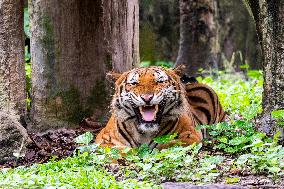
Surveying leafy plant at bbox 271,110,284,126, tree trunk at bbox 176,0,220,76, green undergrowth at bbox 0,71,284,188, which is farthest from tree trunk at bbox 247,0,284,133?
tree trunk at bbox 176,0,220,76

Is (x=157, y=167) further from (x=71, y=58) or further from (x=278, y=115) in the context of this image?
(x=71, y=58)

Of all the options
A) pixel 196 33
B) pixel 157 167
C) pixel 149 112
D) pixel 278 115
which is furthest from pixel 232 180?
pixel 196 33

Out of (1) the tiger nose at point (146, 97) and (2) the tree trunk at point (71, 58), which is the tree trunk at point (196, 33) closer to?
(2) the tree trunk at point (71, 58)

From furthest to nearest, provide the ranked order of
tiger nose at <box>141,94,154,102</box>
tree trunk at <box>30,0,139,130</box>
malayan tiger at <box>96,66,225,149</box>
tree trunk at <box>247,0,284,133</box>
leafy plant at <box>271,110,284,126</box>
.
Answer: tree trunk at <box>30,0,139,130</box> < malayan tiger at <box>96,66,225,149</box> < tiger nose at <box>141,94,154,102</box> < tree trunk at <box>247,0,284,133</box> < leafy plant at <box>271,110,284,126</box>

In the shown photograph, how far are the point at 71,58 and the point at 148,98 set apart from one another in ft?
5.79

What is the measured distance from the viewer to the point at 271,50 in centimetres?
702

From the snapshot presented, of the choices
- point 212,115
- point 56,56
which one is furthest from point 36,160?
point 212,115

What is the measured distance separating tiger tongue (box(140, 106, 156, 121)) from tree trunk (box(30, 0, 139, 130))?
1.59 metres

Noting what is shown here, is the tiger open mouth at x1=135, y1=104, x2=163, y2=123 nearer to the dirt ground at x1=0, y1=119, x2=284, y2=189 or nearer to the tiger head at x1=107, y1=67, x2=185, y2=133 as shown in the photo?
the tiger head at x1=107, y1=67, x2=185, y2=133

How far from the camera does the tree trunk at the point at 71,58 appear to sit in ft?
27.9

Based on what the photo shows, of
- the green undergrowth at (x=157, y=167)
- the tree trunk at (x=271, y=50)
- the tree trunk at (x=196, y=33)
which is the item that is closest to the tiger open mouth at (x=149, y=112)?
the green undergrowth at (x=157, y=167)

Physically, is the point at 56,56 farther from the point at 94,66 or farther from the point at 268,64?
the point at 268,64

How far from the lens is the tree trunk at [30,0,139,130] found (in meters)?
8.49

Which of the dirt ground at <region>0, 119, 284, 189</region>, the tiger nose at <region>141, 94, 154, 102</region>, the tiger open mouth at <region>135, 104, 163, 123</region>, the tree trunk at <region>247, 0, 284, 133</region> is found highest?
the tree trunk at <region>247, 0, 284, 133</region>
